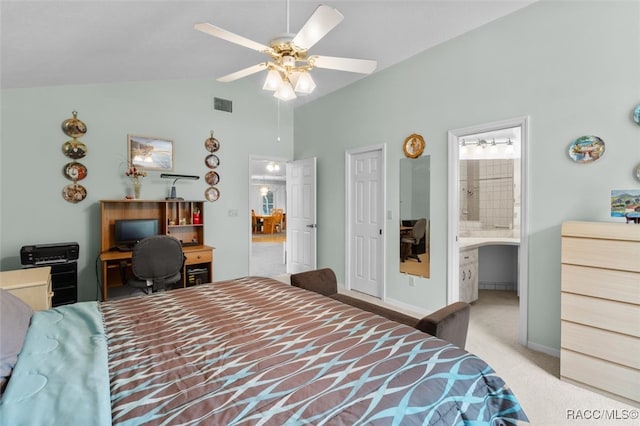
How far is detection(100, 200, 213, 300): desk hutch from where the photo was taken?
3789 millimetres

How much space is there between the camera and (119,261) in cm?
377

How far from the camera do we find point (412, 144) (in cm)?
372

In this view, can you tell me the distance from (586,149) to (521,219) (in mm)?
731

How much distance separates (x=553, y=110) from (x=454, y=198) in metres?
1.15

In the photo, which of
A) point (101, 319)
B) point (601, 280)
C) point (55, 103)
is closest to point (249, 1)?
point (101, 319)

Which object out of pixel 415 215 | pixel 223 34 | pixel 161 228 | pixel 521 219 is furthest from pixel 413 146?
pixel 161 228

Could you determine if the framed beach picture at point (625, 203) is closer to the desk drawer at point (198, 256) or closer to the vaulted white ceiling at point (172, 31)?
the vaulted white ceiling at point (172, 31)

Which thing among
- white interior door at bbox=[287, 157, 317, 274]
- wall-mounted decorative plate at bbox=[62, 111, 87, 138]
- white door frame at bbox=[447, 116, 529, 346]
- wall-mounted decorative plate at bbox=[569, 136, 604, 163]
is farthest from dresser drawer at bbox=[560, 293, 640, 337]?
wall-mounted decorative plate at bbox=[62, 111, 87, 138]

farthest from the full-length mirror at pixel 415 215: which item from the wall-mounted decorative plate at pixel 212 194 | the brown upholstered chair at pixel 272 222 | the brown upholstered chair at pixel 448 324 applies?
the brown upholstered chair at pixel 272 222

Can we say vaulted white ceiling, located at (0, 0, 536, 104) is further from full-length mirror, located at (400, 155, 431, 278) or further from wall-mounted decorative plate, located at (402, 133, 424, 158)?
full-length mirror, located at (400, 155, 431, 278)

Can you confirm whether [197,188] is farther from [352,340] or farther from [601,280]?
[601,280]

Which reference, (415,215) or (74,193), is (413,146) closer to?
(415,215)

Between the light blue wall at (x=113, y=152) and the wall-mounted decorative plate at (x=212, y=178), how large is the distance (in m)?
0.07

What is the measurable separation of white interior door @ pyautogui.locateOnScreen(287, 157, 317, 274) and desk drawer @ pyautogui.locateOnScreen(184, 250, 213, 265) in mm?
1686
